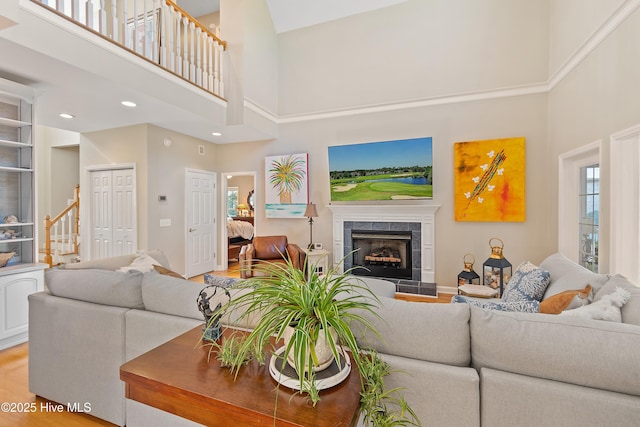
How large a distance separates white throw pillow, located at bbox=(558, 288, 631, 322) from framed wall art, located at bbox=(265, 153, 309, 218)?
432 centimetres

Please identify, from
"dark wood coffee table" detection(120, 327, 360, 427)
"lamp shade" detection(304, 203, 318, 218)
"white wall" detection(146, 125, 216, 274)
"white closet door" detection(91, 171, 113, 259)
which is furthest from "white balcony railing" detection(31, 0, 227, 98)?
"dark wood coffee table" detection(120, 327, 360, 427)

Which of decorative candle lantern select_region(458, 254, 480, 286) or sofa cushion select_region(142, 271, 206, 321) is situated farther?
decorative candle lantern select_region(458, 254, 480, 286)

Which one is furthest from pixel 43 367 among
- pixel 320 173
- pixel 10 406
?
pixel 320 173

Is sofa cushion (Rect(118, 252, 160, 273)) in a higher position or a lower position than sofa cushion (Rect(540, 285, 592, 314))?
higher

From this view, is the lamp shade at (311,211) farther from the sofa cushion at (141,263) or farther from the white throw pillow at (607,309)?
the white throw pillow at (607,309)

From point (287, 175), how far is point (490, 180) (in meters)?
3.30

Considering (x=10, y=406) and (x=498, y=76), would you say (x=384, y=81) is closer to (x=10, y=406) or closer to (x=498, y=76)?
(x=498, y=76)

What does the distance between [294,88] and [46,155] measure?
594 cm

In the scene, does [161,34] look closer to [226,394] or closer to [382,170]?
[382,170]

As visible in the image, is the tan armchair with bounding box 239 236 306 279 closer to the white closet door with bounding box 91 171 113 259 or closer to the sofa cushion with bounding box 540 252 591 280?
the white closet door with bounding box 91 171 113 259

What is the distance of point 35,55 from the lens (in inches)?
99.5

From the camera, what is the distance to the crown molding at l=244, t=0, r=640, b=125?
2.58 m

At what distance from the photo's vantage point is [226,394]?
2.88 feet

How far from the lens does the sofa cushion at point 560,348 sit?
0.99 meters
